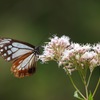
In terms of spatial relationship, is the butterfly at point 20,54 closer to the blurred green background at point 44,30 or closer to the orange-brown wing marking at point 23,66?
the orange-brown wing marking at point 23,66

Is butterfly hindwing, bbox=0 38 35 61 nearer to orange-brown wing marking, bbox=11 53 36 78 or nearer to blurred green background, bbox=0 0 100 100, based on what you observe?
orange-brown wing marking, bbox=11 53 36 78

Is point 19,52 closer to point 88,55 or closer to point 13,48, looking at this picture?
point 13,48

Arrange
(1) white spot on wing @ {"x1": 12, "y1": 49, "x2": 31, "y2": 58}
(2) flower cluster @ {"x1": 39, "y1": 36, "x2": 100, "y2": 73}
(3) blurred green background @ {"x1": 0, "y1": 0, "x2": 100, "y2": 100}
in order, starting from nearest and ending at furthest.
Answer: (2) flower cluster @ {"x1": 39, "y1": 36, "x2": 100, "y2": 73} → (1) white spot on wing @ {"x1": 12, "y1": 49, "x2": 31, "y2": 58} → (3) blurred green background @ {"x1": 0, "y1": 0, "x2": 100, "y2": 100}

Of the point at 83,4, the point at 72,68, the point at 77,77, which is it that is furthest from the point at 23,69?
the point at 83,4

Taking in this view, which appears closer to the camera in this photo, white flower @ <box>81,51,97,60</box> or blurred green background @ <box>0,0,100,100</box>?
white flower @ <box>81,51,97,60</box>

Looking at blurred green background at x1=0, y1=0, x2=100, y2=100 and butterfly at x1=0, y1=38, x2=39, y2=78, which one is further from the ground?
blurred green background at x1=0, y1=0, x2=100, y2=100

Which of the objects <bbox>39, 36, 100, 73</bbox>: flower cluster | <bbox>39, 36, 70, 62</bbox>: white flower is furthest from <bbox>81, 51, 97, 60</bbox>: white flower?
<bbox>39, 36, 70, 62</bbox>: white flower

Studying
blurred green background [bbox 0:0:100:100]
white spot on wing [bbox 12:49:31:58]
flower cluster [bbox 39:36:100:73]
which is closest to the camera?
flower cluster [bbox 39:36:100:73]
